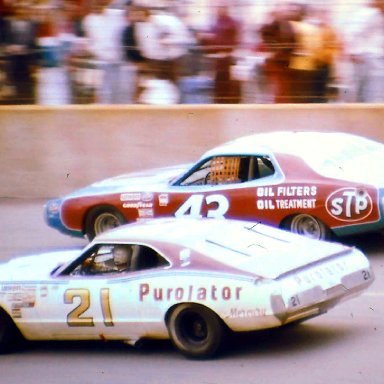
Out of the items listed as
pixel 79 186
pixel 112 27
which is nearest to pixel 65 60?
pixel 112 27

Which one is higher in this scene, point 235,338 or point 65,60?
point 65,60

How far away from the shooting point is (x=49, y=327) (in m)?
Answer: 8.32

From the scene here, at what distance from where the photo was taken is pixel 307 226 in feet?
36.6

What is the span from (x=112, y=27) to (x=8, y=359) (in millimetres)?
6654

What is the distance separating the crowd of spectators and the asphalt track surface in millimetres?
5100

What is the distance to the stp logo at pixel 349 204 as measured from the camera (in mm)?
10702

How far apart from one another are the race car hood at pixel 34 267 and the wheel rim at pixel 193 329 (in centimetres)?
112

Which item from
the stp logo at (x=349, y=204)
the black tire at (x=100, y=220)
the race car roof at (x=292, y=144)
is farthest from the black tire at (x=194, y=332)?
the black tire at (x=100, y=220)

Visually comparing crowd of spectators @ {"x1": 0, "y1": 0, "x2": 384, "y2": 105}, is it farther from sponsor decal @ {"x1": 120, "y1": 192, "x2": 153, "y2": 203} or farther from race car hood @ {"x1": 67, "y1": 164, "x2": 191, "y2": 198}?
sponsor decal @ {"x1": 120, "y1": 192, "x2": 153, "y2": 203}

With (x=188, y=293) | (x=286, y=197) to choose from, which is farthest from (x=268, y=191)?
(x=188, y=293)

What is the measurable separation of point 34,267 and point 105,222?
3536 millimetres

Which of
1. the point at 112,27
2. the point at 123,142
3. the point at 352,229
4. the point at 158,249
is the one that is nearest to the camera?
the point at 158,249

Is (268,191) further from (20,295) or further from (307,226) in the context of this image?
(20,295)

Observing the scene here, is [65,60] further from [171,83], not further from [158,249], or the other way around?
[158,249]
